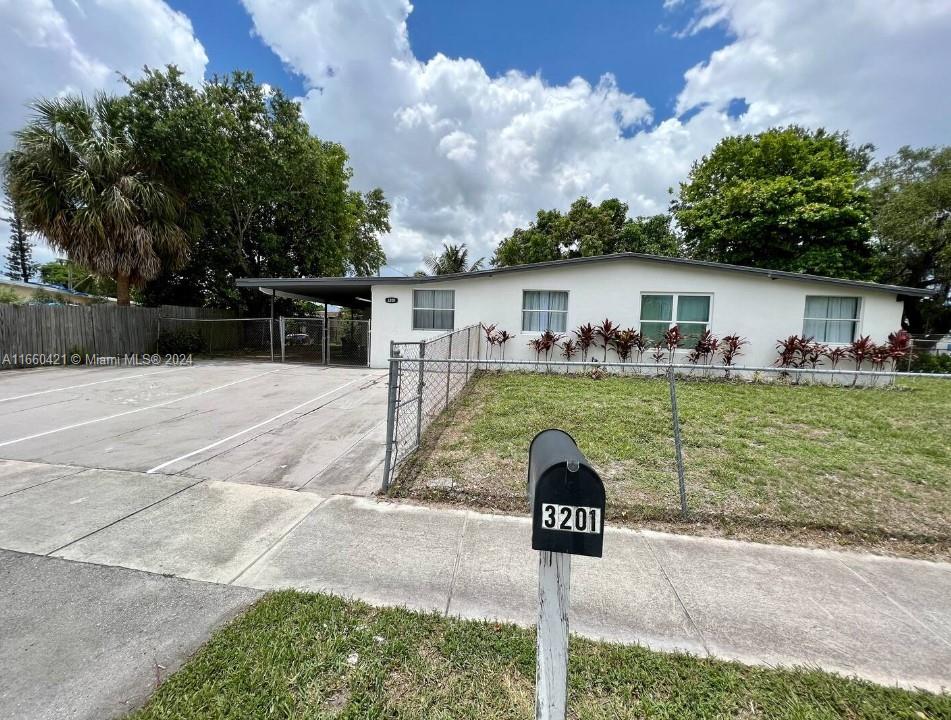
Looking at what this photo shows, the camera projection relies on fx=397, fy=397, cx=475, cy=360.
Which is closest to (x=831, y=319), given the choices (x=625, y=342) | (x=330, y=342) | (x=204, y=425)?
(x=625, y=342)

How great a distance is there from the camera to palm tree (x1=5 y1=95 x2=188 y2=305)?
464 inches

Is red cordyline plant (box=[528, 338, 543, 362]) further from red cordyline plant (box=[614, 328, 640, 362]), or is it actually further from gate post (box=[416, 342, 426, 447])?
gate post (box=[416, 342, 426, 447])

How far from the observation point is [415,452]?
480cm

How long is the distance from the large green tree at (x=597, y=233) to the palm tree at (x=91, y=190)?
21.9 metres

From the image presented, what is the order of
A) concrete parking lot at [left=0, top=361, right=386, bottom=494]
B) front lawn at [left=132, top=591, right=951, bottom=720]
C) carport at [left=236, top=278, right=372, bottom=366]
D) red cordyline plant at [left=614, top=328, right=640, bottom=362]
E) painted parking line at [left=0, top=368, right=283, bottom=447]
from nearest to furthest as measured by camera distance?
front lawn at [left=132, top=591, right=951, bottom=720] → concrete parking lot at [left=0, top=361, right=386, bottom=494] → painted parking line at [left=0, top=368, right=283, bottom=447] → red cordyline plant at [left=614, top=328, right=640, bottom=362] → carport at [left=236, top=278, right=372, bottom=366]

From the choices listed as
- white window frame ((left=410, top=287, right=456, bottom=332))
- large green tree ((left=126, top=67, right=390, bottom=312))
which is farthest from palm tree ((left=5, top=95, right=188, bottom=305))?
white window frame ((left=410, top=287, right=456, bottom=332))

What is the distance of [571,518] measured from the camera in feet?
3.75

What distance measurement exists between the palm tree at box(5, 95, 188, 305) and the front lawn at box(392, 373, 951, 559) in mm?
12952

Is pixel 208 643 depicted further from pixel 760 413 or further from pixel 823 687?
pixel 760 413

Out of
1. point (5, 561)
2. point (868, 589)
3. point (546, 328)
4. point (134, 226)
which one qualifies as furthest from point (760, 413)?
point (134, 226)

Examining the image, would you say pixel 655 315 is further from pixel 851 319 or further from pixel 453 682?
pixel 453 682

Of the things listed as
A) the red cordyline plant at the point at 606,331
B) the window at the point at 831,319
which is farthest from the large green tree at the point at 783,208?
the red cordyline plant at the point at 606,331

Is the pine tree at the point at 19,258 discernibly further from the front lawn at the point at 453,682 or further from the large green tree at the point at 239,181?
the front lawn at the point at 453,682

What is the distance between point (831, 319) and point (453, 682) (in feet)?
43.0
